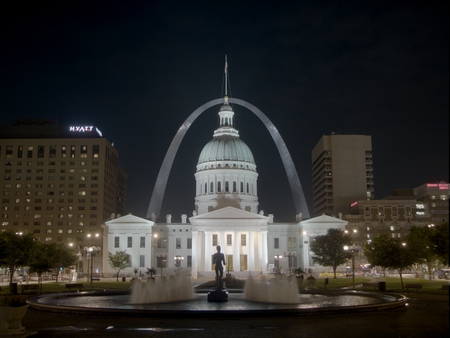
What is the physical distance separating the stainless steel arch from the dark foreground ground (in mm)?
107121

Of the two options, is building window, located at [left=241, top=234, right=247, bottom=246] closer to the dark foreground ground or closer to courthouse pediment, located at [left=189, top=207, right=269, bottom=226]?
courthouse pediment, located at [left=189, top=207, right=269, bottom=226]

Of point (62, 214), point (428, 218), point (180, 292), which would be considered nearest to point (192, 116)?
point (62, 214)

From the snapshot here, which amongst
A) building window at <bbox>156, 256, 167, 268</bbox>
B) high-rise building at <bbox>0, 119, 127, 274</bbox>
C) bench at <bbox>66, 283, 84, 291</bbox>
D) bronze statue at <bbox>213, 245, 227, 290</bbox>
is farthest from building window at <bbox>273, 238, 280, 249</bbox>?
bronze statue at <bbox>213, 245, 227, 290</bbox>

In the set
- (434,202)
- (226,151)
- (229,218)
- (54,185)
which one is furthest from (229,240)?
(54,185)

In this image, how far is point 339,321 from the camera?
2622 centimetres

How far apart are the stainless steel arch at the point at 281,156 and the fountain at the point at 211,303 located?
96.7m

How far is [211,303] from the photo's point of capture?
35.1 m

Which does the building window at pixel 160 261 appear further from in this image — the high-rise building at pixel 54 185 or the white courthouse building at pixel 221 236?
the high-rise building at pixel 54 185

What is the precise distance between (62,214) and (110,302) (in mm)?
133171

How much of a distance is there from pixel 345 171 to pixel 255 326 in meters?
168

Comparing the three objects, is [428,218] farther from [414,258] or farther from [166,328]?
[166,328]

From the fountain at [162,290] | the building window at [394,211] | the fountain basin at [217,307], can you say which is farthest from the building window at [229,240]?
the fountain at [162,290]

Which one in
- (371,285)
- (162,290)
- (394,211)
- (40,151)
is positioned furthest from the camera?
(40,151)

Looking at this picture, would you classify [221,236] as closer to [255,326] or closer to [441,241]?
[441,241]
